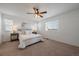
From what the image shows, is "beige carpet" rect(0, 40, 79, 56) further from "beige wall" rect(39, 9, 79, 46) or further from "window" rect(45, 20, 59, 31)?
"window" rect(45, 20, 59, 31)

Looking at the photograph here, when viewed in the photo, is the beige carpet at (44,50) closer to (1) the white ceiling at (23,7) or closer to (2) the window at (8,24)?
(2) the window at (8,24)

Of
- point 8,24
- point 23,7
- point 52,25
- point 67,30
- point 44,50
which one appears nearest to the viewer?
point 23,7

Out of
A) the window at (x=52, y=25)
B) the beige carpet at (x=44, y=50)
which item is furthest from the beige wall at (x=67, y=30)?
the beige carpet at (x=44, y=50)

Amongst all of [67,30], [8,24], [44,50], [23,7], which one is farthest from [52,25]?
[8,24]

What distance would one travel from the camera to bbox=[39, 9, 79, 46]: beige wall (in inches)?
118

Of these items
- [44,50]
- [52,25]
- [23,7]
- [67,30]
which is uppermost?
[23,7]

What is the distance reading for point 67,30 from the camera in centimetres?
317

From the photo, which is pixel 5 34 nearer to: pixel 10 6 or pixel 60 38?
pixel 10 6

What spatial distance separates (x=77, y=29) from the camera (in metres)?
2.97

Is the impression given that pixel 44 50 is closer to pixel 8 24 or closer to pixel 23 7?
pixel 8 24

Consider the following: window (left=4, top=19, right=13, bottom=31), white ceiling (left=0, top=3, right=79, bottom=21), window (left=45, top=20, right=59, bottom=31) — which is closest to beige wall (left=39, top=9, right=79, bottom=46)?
window (left=45, top=20, right=59, bottom=31)

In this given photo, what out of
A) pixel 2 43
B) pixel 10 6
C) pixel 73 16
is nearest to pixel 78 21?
pixel 73 16

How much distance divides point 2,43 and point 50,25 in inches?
71.9

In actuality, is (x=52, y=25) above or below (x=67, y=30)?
above
